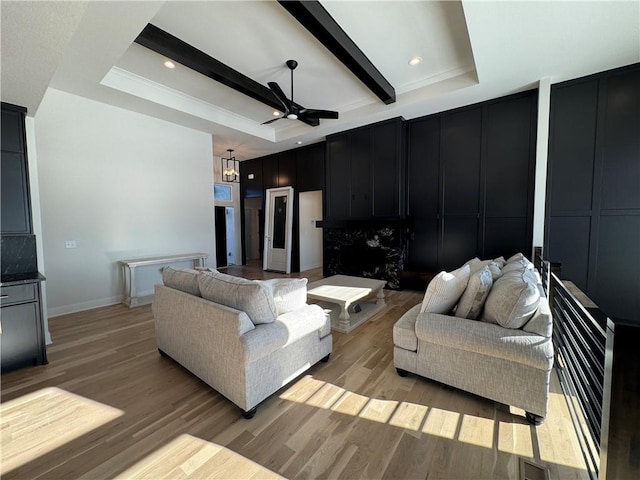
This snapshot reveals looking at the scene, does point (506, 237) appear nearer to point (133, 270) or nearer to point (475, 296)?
point (475, 296)

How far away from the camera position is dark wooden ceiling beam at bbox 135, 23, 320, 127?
2.89m

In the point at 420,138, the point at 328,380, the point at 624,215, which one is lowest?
the point at 328,380

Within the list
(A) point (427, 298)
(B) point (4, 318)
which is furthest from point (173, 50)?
(A) point (427, 298)

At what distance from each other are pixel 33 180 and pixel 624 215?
6.80 metres

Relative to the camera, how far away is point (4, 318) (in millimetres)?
2295

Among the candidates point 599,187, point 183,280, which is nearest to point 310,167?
point 183,280

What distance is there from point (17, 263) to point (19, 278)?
35cm

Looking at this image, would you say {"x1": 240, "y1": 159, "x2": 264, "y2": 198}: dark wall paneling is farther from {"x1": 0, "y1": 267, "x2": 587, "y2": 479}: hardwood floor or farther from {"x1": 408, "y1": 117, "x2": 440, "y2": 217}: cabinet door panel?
{"x1": 0, "y1": 267, "x2": 587, "y2": 479}: hardwood floor

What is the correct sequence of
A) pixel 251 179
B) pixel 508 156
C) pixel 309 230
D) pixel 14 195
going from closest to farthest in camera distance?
pixel 14 195 < pixel 508 156 < pixel 309 230 < pixel 251 179

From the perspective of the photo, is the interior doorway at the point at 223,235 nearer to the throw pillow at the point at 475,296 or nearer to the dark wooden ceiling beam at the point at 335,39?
the dark wooden ceiling beam at the point at 335,39

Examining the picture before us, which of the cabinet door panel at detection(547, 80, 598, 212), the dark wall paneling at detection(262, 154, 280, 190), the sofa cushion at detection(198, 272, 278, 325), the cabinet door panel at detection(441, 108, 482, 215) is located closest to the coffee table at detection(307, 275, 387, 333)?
the sofa cushion at detection(198, 272, 278, 325)

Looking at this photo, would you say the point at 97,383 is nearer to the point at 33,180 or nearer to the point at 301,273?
the point at 33,180

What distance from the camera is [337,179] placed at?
577cm

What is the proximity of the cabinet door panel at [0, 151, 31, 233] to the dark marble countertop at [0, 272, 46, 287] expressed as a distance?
0.44 m
